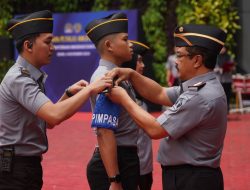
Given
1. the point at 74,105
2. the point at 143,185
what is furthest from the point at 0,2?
the point at 74,105

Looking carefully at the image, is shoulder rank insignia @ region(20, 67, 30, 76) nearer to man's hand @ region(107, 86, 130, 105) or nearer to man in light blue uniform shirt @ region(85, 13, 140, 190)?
man in light blue uniform shirt @ region(85, 13, 140, 190)

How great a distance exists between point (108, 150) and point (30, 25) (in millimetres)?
912

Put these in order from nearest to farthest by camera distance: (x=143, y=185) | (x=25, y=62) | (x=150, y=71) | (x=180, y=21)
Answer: (x=25, y=62)
(x=143, y=185)
(x=150, y=71)
(x=180, y=21)

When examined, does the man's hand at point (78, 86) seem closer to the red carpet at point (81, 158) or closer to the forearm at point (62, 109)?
the forearm at point (62, 109)

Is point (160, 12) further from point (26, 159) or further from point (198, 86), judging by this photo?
point (198, 86)

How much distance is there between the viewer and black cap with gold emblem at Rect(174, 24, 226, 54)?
12.1ft

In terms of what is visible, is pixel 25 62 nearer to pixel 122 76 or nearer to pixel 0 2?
pixel 122 76

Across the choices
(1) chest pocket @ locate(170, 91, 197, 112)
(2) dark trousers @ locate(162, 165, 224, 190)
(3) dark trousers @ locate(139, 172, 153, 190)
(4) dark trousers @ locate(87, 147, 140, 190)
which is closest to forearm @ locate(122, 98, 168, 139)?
(1) chest pocket @ locate(170, 91, 197, 112)

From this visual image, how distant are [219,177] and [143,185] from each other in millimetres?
1427

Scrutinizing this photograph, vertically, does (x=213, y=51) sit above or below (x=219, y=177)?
above

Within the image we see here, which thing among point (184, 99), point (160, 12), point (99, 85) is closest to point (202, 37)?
point (184, 99)

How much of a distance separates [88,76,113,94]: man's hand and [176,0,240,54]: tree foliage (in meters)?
11.5

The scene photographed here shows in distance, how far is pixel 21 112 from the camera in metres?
3.89

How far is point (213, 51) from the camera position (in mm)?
3703
